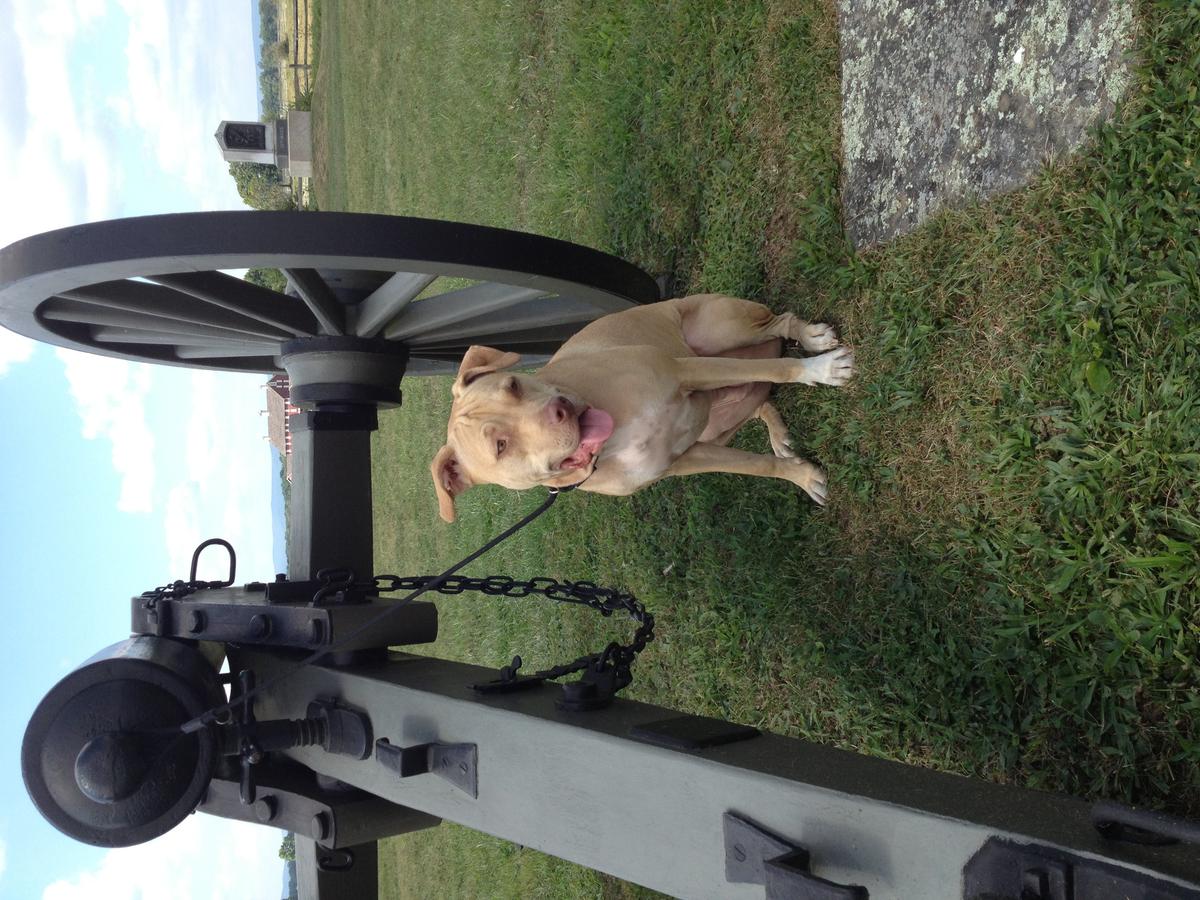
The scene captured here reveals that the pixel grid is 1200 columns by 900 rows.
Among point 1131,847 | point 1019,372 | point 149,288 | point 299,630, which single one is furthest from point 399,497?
point 1131,847

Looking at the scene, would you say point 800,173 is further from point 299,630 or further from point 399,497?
point 399,497

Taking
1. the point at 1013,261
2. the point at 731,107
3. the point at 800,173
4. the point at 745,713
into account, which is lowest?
the point at 745,713

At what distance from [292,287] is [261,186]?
77.6 ft

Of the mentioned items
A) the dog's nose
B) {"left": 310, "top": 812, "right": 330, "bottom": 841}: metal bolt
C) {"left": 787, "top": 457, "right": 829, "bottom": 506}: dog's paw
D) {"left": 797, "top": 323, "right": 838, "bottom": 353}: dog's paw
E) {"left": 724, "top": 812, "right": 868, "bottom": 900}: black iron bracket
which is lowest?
{"left": 310, "top": 812, "right": 330, "bottom": 841}: metal bolt

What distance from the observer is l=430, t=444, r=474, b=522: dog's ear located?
307 cm

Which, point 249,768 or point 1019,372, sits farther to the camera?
point 1019,372

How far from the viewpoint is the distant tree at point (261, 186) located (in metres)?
21.5

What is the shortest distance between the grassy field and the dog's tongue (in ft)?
3.88

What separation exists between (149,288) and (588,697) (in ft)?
8.76

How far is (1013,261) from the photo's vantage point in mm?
2979

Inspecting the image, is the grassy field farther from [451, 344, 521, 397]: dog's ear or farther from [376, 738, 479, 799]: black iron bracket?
[376, 738, 479, 799]: black iron bracket

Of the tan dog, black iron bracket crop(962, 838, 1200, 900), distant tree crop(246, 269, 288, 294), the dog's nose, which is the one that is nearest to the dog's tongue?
the tan dog

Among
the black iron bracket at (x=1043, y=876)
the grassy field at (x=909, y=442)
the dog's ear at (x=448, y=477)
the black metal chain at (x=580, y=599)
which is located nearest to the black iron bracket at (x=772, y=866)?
the black iron bracket at (x=1043, y=876)

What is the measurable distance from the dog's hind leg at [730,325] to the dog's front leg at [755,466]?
446mm
